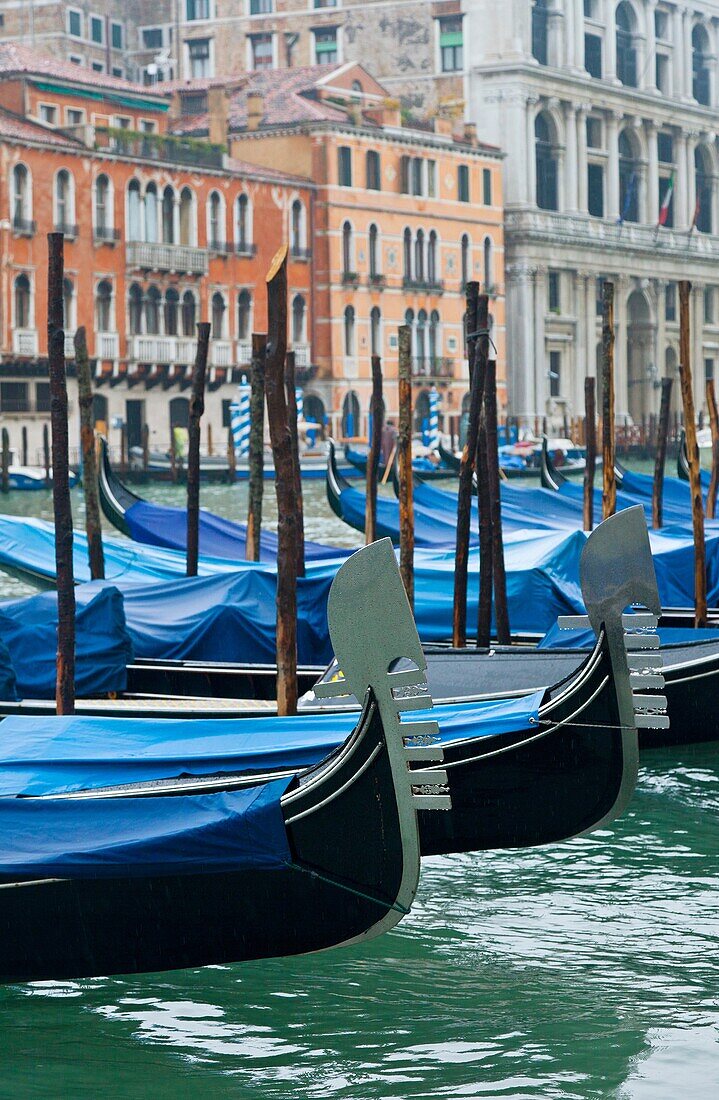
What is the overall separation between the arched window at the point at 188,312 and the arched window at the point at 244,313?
886 millimetres

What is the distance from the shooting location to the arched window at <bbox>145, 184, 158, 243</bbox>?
25594 millimetres

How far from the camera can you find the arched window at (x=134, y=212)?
2528 cm

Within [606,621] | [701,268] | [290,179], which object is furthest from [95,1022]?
[701,268]

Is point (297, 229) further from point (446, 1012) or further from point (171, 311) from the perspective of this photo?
point (446, 1012)

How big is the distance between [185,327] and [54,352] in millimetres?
20153

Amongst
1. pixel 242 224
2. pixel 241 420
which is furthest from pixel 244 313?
pixel 241 420

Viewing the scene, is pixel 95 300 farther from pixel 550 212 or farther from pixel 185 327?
pixel 550 212

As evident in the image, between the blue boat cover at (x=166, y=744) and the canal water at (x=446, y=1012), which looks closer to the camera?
the canal water at (x=446, y=1012)

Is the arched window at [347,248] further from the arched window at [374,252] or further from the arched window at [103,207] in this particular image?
the arched window at [103,207]

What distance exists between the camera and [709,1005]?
4.14 meters

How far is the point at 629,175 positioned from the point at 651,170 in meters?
0.41

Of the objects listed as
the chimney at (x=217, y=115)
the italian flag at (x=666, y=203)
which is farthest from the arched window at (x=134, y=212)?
the italian flag at (x=666, y=203)

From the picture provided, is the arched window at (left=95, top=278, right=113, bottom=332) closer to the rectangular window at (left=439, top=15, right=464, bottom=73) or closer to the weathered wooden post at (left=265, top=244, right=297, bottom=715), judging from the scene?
the rectangular window at (left=439, top=15, right=464, bottom=73)

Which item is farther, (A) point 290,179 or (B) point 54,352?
(A) point 290,179
